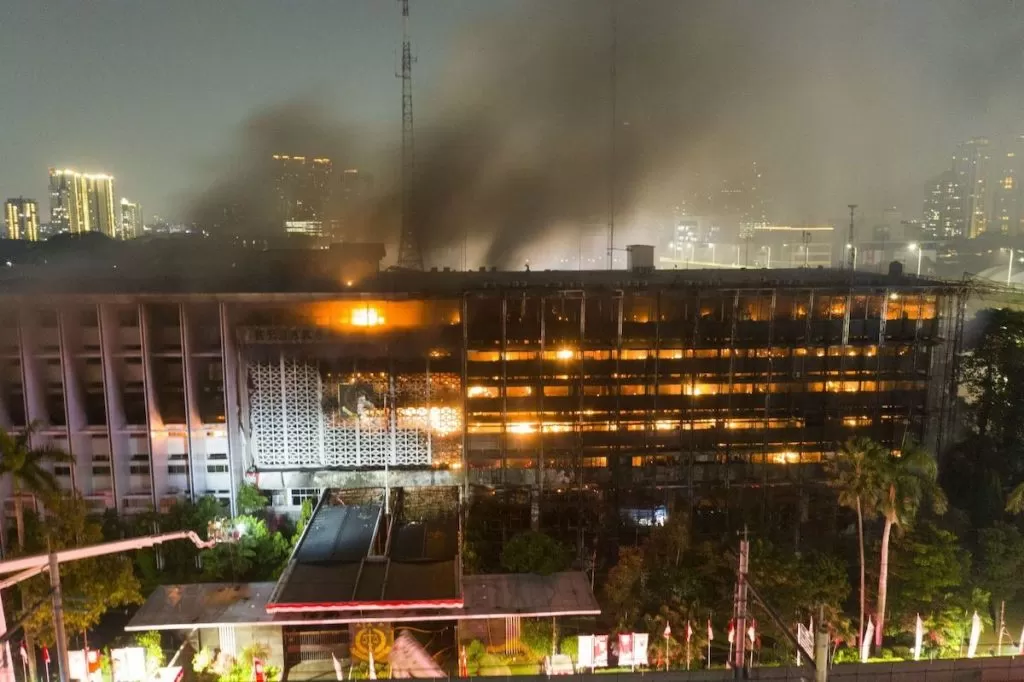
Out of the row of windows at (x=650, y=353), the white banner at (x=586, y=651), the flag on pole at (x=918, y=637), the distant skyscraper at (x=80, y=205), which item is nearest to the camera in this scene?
the white banner at (x=586, y=651)

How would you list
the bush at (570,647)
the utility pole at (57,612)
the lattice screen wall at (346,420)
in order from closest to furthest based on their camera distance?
1. the utility pole at (57,612)
2. the bush at (570,647)
3. the lattice screen wall at (346,420)

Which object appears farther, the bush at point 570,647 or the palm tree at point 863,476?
the bush at point 570,647

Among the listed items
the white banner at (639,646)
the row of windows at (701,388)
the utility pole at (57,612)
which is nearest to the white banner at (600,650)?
the white banner at (639,646)

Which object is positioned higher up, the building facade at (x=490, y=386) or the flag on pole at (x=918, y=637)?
the building facade at (x=490, y=386)

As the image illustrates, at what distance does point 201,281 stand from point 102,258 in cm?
905

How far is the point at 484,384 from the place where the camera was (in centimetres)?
2677

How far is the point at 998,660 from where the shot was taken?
17.9m

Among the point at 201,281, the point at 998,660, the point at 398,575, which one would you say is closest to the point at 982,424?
the point at 998,660

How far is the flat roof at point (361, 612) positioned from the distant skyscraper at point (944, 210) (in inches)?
2872

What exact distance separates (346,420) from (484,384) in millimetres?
5772

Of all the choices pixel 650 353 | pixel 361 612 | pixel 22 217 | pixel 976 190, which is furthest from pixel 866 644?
pixel 976 190

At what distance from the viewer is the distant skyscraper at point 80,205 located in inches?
2205

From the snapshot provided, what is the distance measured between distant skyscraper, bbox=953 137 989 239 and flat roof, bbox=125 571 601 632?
Result: 7716 centimetres

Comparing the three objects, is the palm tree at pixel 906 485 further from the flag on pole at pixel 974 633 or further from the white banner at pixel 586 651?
the white banner at pixel 586 651
